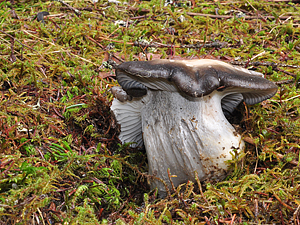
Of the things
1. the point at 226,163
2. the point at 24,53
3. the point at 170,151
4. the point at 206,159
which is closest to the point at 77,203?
the point at 170,151

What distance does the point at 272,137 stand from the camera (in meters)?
2.61

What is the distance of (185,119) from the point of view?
7.89 feet

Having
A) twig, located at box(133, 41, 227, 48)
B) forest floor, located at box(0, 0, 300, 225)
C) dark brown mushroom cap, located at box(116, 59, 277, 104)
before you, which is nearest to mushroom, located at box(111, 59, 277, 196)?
dark brown mushroom cap, located at box(116, 59, 277, 104)

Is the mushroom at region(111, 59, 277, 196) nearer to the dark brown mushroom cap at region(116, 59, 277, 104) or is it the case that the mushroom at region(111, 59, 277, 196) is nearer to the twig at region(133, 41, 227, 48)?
the dark brown mushroom cap at region(116, 59, 277, 104)

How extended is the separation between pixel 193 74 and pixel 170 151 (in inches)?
31.4

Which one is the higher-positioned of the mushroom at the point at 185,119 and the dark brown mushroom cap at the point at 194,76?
the dark brown mushroom cap at the point at 194,76

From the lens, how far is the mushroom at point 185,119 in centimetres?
214

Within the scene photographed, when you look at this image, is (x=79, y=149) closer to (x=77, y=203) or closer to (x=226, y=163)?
(x=77, y=203)

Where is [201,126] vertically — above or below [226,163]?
above

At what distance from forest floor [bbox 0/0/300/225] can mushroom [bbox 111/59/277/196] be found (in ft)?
0.54

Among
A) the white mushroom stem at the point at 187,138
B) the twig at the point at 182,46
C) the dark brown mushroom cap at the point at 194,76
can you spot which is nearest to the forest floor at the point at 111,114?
the twig at the point at 182,46

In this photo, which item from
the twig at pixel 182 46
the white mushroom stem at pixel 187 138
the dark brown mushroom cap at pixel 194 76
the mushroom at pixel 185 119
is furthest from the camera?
the twig at pixel 182 46

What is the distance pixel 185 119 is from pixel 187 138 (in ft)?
0.57

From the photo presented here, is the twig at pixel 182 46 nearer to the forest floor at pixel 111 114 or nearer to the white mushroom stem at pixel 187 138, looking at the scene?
the forest floor at pixel 111 114
